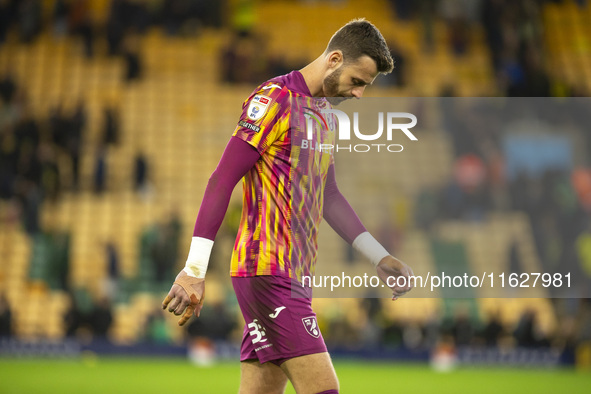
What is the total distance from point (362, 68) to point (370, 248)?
35.6 inches

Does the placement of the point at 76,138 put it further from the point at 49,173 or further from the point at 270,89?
the point at 270,89

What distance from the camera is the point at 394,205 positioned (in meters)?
6.78

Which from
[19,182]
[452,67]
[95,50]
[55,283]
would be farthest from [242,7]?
[55,283]

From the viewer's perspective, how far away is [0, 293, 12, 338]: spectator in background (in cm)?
1791

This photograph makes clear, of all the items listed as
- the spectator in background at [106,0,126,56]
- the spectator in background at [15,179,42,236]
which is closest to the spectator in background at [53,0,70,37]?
the spectator in background at [106,0,126,56]

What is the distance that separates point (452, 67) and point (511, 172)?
15987 mm

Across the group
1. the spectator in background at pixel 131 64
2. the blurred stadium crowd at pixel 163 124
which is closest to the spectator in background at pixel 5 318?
the blurred stadium crowd at pixel 163 124

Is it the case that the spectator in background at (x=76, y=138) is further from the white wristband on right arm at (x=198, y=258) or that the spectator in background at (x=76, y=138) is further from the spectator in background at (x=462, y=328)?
the white wristband on right arm at (x=198, y=258)

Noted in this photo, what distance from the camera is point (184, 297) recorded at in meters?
3.95

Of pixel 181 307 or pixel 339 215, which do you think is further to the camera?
pixel 339 215

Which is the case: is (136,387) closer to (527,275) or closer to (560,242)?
(560,242)

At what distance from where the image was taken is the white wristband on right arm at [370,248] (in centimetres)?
462

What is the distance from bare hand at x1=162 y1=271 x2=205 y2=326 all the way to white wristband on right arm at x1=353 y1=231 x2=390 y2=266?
94 cm

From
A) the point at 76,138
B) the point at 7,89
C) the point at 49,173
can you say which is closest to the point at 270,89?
the point at 49,173
